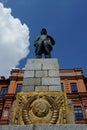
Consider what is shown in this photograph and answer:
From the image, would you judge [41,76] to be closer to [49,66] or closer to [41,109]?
[49,66]

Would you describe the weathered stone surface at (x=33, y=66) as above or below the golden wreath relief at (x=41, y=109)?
above

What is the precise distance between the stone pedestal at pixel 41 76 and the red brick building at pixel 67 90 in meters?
17.2

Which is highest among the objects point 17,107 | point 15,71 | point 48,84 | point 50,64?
point 15,71

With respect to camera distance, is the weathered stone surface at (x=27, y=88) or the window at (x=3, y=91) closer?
the weathered stone surface at (x=27, y=88)

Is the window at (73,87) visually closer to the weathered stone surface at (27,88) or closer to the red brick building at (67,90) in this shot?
the red brick building at (67,90)

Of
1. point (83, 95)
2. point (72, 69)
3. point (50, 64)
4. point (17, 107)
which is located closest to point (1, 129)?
point (17, 107)

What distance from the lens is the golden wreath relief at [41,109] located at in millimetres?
4641

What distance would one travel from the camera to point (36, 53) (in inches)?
296

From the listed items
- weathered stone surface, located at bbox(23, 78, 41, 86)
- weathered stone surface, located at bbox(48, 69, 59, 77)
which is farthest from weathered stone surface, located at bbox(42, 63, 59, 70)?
weathered stone surface, located at bbox(23, 78, 41, 86)

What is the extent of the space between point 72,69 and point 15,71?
9.61 meters

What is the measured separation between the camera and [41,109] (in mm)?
4758

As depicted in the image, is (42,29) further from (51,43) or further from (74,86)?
(74,86)

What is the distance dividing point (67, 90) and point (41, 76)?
67.3 feet

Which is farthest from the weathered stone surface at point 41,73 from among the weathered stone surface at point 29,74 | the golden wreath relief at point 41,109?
the golden wreath relief at point 41,109
